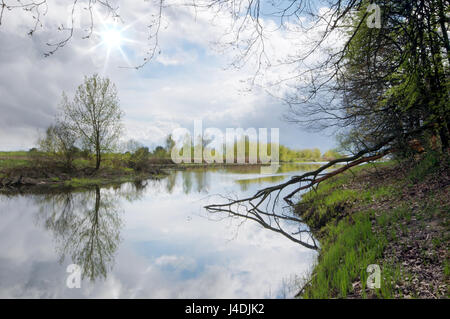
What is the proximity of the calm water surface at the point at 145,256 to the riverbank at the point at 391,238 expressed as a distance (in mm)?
779

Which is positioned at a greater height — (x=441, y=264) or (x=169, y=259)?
(x=441, y=264)

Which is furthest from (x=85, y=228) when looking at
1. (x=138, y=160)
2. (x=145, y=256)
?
(x=138, y=160)

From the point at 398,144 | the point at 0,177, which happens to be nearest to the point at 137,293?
the point at 398,144

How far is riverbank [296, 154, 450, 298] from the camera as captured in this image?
325 cm

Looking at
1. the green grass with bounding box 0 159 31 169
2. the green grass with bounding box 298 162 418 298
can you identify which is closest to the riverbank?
the green grass with bounding box 298 162 418 298

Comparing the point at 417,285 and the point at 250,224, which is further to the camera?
the point at 250,224

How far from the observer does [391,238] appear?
4613 mm

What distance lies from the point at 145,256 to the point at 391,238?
497 cm

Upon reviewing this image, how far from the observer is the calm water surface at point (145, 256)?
423 cm

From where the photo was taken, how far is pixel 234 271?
4.93 metres

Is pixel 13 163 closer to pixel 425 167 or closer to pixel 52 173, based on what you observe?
pixel 52 173
